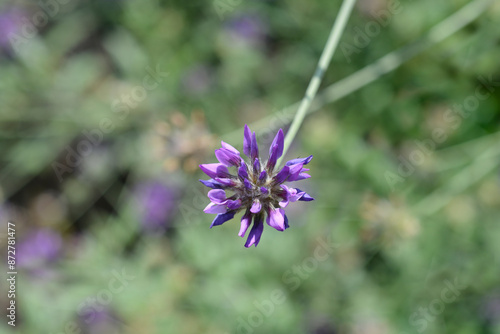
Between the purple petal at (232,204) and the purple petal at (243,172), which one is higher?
the purple petal at (243,172)

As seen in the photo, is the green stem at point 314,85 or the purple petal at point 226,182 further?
the green stem at point 314,85

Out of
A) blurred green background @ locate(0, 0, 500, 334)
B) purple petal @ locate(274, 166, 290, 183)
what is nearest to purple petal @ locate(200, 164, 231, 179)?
purple petal @ locate(274, 166, 290, 183)

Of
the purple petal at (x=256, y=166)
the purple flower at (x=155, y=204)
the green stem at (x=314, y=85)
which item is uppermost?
the purple flower at (x=155, y=204)

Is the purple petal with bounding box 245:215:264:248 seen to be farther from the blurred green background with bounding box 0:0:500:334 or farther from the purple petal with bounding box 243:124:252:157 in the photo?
the blurred green background with bounding box 0:0:500:334

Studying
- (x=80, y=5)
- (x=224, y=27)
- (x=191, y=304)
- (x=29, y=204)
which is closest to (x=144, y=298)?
(x=191, y=304)

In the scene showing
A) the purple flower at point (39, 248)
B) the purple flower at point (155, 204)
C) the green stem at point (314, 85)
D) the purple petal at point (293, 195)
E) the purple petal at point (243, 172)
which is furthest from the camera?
the purple flower at point (155, 204)

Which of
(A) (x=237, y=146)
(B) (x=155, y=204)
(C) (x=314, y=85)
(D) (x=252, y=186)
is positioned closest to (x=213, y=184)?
(D) (x=252, y=186)

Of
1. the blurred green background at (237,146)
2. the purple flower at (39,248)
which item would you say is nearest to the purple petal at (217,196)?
the blurred green background at (237,146)

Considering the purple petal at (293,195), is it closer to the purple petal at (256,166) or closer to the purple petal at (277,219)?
the purple petal at (277,219)

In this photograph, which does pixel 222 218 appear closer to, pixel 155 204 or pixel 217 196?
pixel 217 196
